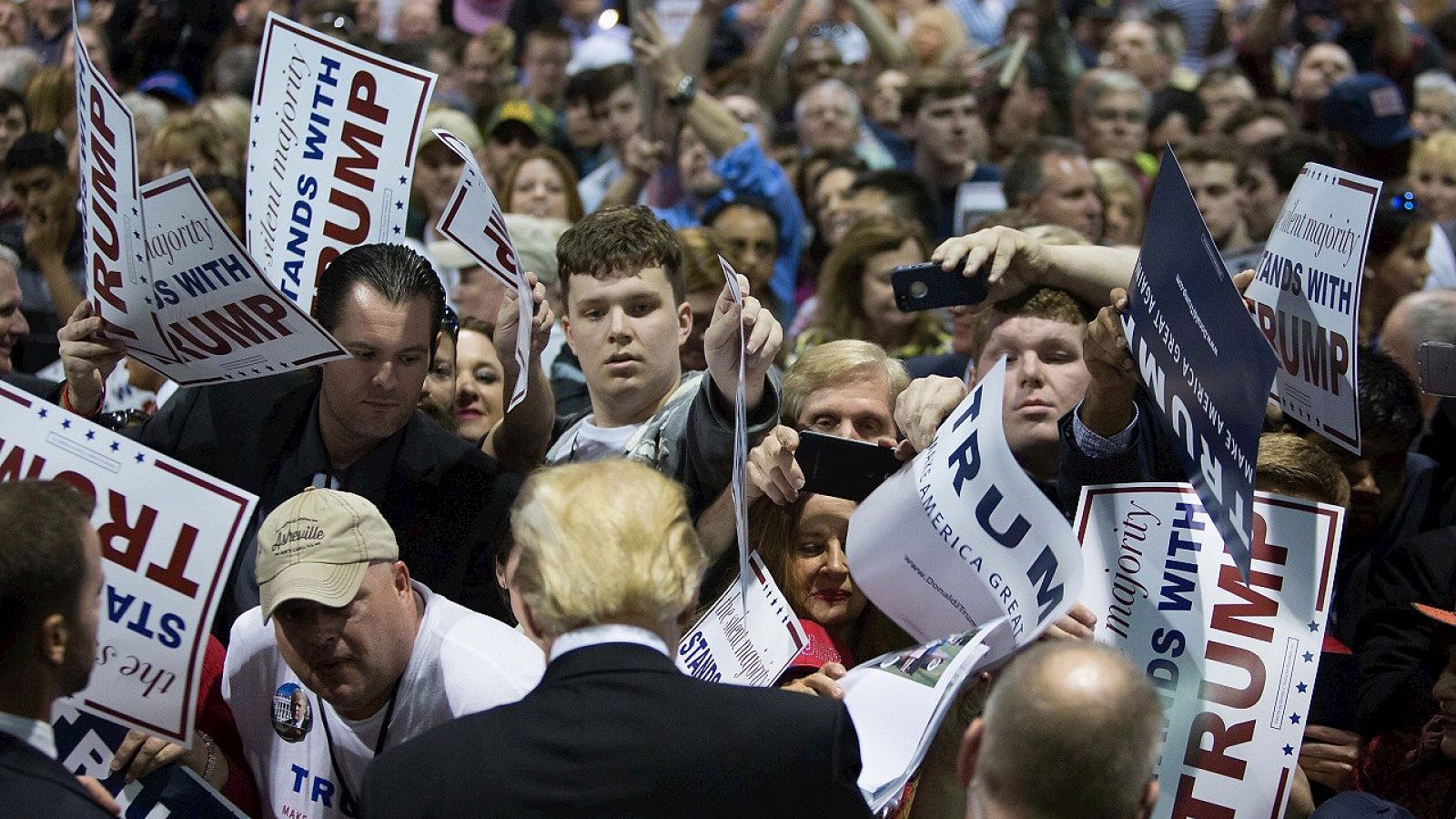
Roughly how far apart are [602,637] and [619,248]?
174 centimetres

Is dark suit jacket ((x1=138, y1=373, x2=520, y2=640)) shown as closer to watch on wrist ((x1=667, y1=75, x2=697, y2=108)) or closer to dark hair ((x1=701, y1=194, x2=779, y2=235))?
dark hair ((x1=701, y1=194, x2=779, y2=235))

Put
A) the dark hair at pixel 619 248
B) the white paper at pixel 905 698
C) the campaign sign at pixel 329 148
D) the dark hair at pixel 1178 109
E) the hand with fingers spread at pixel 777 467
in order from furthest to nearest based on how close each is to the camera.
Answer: the dark hair at pixel 1178 109
the campaign sign at pixel 329 148
the dark hair at pixel 619 248
the hand with fingers spread at pixel 777 467
the white paper at pixel 905 698

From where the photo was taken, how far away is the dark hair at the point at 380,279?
3898mm

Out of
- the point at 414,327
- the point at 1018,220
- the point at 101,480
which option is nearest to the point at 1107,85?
the point at 1018,220

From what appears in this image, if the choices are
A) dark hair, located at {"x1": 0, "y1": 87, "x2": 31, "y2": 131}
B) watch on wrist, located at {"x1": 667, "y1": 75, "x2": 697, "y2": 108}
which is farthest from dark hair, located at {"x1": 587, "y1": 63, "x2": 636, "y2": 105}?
dark hair, located at {"x1": 0, "y1": 87, "x2": 31, "y2": 131}

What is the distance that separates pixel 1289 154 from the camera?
761cm

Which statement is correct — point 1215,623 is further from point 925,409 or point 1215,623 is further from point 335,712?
point 335,712

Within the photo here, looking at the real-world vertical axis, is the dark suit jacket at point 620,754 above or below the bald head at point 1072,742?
below

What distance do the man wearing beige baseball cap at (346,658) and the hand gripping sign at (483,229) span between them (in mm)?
684

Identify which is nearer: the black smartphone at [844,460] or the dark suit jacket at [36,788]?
the dark suit jacket at [36,788]

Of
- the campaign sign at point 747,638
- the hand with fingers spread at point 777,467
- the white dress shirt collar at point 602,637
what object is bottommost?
the campaign sign at point 747,638

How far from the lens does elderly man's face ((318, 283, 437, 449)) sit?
3.86 meters

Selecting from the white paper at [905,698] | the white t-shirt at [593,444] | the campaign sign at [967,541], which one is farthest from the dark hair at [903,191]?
the white paper at [905,698]

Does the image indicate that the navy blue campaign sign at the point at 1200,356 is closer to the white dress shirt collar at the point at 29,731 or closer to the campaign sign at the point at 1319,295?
the campaign sign at the point at 1319,295
